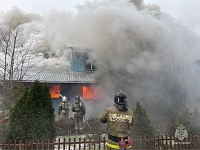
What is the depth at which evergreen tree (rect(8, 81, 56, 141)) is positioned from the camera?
5.91 m

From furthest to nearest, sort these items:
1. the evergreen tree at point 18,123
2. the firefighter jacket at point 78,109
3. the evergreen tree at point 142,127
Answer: the firefighter jacket at point 78,109 < the evergreen tree at point 142,127 < the evergreen tree at point 18,123

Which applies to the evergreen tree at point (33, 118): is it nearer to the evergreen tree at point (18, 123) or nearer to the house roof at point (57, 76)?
the evergreen tree at point (18, 123)

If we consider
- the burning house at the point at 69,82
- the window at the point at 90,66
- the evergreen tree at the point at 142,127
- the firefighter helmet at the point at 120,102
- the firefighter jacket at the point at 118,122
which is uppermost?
the window at the point at 90,66

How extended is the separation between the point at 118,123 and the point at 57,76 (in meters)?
11.9

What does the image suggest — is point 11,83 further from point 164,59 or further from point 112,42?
point 164,59

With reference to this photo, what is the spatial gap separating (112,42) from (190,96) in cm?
690

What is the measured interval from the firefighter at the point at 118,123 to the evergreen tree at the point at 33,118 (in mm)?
2540

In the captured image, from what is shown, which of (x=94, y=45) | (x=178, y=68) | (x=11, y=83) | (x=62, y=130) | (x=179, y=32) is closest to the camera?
(x=11, y=83)

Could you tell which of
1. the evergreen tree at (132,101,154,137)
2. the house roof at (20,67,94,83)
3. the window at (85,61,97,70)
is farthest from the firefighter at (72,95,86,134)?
the window at (85,61,97,70)

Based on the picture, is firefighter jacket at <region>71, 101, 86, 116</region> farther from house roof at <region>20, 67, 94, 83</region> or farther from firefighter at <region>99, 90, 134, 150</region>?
firefighter at <region>99, 90, 134, 150</region>

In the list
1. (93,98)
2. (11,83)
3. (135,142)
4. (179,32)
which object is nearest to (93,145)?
(135,142)

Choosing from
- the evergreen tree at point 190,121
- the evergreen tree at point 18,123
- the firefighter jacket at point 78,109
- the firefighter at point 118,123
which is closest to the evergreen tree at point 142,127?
the evergreen tree at point 190,121

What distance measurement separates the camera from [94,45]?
1739cm

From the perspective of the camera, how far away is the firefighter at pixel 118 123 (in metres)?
3.95
